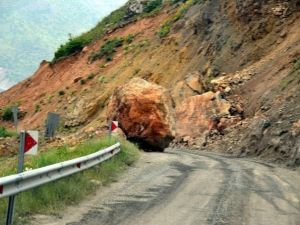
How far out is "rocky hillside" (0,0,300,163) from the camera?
24.3 metres

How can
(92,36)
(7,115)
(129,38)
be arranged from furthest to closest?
(92,36) → (129,38) → (7,115)

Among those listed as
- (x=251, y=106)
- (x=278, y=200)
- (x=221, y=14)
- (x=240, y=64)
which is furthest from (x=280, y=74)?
(x=278, y=200)

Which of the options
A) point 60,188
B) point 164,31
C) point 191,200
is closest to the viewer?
point 60,188

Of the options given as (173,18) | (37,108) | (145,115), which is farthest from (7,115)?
(145,115)

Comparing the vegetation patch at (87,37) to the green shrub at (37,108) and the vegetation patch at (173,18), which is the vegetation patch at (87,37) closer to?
the green shrub at (37,108)

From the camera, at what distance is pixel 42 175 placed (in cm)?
901

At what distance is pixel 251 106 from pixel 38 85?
3677 centimetres

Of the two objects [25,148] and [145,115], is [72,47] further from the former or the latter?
[25,148]

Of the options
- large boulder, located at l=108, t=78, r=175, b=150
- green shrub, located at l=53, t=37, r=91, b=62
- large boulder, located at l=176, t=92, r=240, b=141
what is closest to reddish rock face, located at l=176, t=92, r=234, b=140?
large boulder, located at l=176, t=92, r=240, b=141

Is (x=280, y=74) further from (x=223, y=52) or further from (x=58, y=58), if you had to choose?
(x=58, y=58)

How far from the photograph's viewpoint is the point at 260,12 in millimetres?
37094

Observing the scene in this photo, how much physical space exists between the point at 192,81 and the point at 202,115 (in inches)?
192

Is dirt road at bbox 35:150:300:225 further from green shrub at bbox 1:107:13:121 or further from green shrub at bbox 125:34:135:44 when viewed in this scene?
green shrub at bbox 1:107:13:121

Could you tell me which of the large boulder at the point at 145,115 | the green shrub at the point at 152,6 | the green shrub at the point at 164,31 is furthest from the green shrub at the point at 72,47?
the large boulder at the point at 145,115
